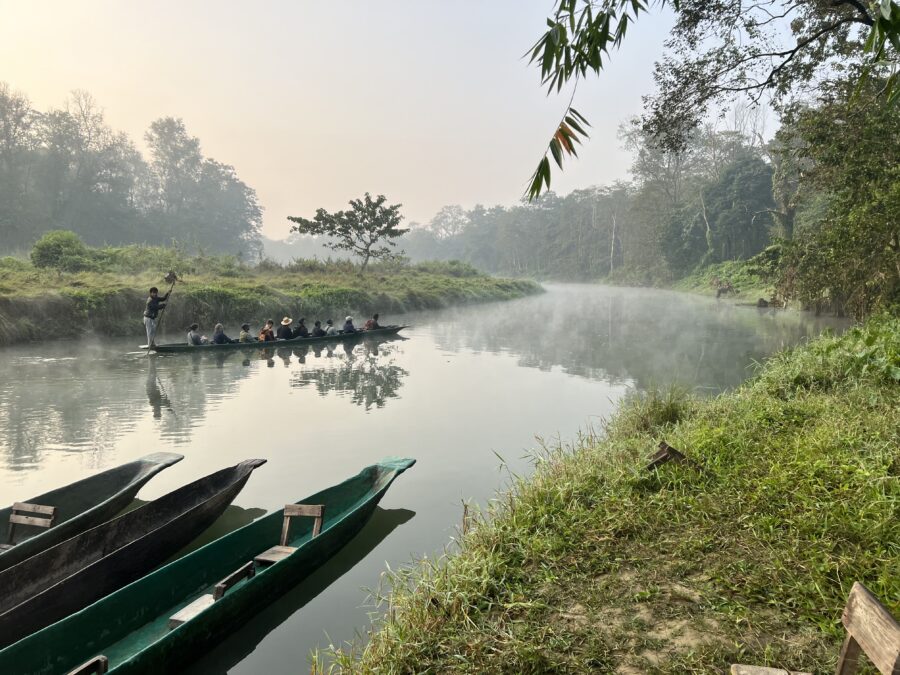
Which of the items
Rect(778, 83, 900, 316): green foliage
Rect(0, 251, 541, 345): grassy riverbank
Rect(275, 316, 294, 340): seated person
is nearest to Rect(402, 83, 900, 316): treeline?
Rect(778, 83, 900, 316): green foliage

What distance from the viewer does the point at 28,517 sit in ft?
14.1

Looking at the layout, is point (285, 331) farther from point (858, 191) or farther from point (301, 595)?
point (858, 191)

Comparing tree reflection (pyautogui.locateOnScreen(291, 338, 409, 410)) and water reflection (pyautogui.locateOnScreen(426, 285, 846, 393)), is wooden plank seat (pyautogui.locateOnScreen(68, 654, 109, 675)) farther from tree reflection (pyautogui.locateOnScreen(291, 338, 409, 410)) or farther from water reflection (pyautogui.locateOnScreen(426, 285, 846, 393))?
tree reflection (pyautogui.locateOnScreen(291, 338, 409, 410))

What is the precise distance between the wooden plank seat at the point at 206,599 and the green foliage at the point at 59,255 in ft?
65.7

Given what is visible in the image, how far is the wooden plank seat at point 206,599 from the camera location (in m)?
3.17

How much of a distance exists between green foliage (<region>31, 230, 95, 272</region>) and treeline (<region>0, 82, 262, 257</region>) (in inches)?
309

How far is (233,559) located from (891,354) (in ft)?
23.7

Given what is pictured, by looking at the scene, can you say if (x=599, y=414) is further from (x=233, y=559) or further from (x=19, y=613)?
(x=19, y=613)

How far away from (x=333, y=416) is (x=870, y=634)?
7995 mm

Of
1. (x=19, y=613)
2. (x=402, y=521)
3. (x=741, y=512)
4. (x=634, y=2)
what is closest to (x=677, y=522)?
(x=741, y=512)

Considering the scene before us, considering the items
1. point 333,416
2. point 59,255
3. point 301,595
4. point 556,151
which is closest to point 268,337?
point 333,416

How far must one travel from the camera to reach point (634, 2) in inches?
103

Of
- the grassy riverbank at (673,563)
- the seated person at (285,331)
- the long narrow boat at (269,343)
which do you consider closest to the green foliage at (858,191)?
the grassy riverbank at (673,563)

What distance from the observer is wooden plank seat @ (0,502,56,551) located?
4.27m
